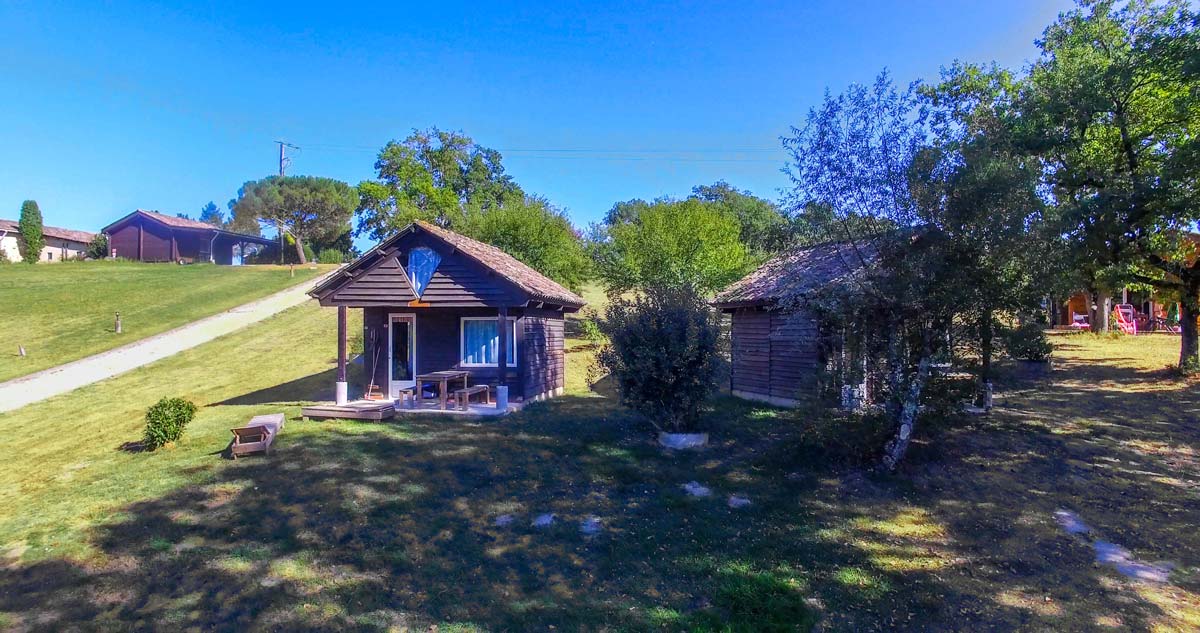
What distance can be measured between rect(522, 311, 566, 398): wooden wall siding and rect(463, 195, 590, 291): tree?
7.04m

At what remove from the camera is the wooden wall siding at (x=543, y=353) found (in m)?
15.3

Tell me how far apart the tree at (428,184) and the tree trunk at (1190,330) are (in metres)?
28.7

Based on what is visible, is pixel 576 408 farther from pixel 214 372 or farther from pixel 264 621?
pixel 214 372

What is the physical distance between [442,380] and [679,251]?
40.2 feet

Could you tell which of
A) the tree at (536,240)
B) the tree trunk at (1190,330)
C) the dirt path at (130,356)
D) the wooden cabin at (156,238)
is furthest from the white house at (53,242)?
the tree trunk at (1190,330)

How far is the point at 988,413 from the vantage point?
11.2 m

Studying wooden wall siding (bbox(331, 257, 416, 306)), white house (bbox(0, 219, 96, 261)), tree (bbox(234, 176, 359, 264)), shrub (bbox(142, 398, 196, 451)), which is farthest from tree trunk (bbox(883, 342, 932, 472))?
white house (bbox(0, 219, 96, 261))

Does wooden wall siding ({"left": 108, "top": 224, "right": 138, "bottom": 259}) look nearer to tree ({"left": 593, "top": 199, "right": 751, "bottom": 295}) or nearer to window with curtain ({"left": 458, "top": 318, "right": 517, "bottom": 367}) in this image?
tree ({"left": 593, "top": 199, "right": 751, "bottom": 295})

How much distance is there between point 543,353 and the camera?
1642 cm

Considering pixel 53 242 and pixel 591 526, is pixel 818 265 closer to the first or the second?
pixel 591 526

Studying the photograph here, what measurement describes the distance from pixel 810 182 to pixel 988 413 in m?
6.36

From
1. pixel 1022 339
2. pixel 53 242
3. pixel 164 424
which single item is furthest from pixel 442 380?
pixel 53 242

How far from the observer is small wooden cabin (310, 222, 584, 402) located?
556 inches

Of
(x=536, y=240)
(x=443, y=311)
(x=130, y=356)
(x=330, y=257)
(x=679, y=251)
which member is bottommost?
(x=130, y=356)
